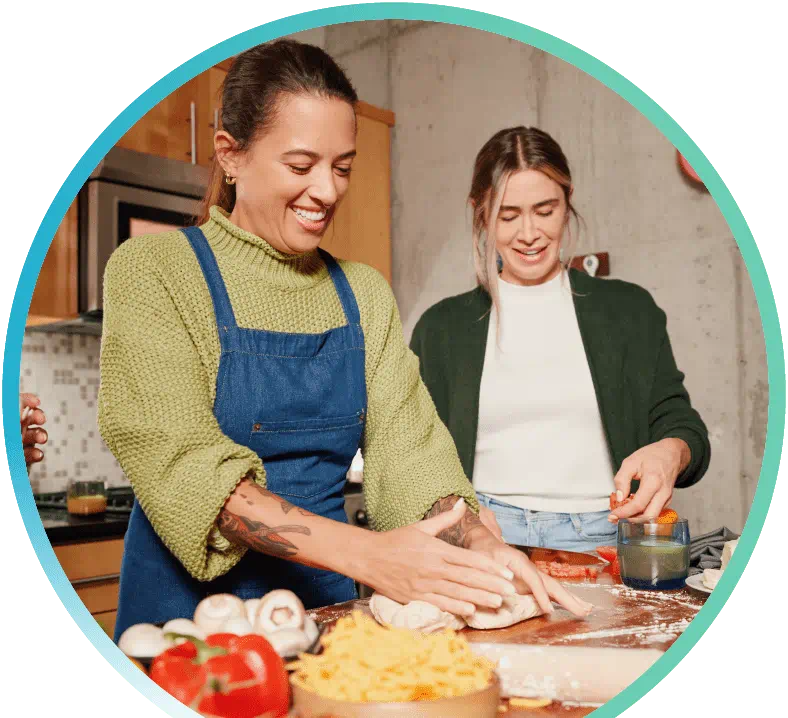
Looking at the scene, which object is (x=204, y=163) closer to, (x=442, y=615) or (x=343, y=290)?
(x=343, y=290)

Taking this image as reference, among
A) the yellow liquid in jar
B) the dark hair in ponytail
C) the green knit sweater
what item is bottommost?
the yellow liquid in jar

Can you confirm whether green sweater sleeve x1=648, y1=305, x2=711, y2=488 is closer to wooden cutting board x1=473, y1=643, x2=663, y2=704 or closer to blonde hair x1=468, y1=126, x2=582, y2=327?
blonde hair x1=468, y1=126, x2=582, y2=327

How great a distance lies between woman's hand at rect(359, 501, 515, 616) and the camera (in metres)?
0.62

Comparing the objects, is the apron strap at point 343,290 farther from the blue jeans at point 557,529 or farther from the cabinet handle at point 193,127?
the cabinet handle at point 193,127

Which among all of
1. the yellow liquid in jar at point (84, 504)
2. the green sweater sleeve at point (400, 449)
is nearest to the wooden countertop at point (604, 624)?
the green sweater sleeve at point (400, 449)

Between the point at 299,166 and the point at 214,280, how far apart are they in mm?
131

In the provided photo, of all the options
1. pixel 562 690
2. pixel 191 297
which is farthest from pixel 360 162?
pixel 562 690

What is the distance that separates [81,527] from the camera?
1.44 metres

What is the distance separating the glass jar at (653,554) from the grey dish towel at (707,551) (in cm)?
8

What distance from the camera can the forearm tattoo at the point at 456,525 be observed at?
2.52 feet

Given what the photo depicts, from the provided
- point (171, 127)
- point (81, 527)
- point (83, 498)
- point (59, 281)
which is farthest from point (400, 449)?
point (171, 127)

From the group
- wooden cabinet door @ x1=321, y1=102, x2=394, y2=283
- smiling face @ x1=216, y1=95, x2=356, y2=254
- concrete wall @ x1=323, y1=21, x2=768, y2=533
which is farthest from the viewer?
wooden cabinet door @ x1=321, y1=102, x2=394, y2=283

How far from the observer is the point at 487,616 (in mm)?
637

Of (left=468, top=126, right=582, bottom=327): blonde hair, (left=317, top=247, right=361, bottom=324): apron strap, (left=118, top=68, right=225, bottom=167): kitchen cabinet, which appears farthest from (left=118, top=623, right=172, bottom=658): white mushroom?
(left=118, top=68, right=225, bottom=167): kitchen cabinet
